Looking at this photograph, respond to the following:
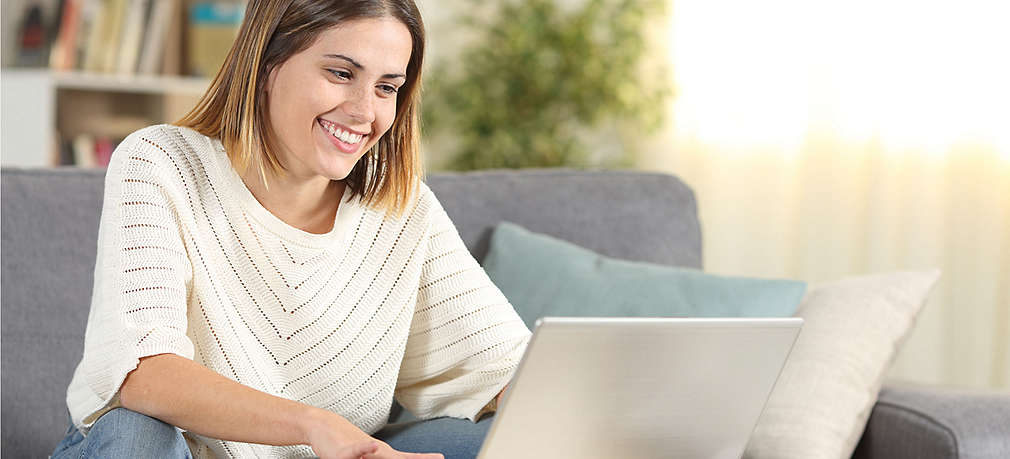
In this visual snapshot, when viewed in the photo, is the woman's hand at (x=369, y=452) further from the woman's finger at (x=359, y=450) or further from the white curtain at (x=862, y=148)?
the white curtain at (x=862, y=148)

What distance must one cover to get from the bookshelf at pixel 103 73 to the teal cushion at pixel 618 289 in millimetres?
1818

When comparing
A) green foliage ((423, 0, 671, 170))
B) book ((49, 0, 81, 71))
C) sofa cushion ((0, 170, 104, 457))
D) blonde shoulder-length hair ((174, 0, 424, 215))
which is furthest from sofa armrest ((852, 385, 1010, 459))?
book ((49, 0, 81, 71))

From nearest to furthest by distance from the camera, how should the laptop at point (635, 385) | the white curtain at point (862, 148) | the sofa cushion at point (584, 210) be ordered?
1. the laptop at point (635, 385)
2. the sofa cushion at point (584, 210)
3. the white curtain at point (862, 148)

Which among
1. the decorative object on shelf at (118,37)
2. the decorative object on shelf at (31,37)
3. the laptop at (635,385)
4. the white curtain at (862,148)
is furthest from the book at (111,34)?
the laptop at (635,385)

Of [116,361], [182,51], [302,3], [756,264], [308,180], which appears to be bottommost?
[756,264]

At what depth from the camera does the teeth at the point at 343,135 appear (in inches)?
46.3

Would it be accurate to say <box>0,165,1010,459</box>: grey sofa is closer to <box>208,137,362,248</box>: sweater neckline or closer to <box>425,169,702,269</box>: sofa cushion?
<box>425,169,702,269</box>: sofa cushion

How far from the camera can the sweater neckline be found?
3.96 ft

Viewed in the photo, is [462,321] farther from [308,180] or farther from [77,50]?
[77,50]

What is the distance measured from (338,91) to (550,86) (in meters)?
2.04

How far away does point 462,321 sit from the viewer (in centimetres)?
133

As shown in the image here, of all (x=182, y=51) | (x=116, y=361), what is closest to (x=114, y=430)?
(x=116, y=361)

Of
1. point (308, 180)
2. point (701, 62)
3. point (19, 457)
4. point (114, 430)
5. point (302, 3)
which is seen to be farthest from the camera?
point (701, 62)

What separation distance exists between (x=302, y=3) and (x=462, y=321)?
437 mm
